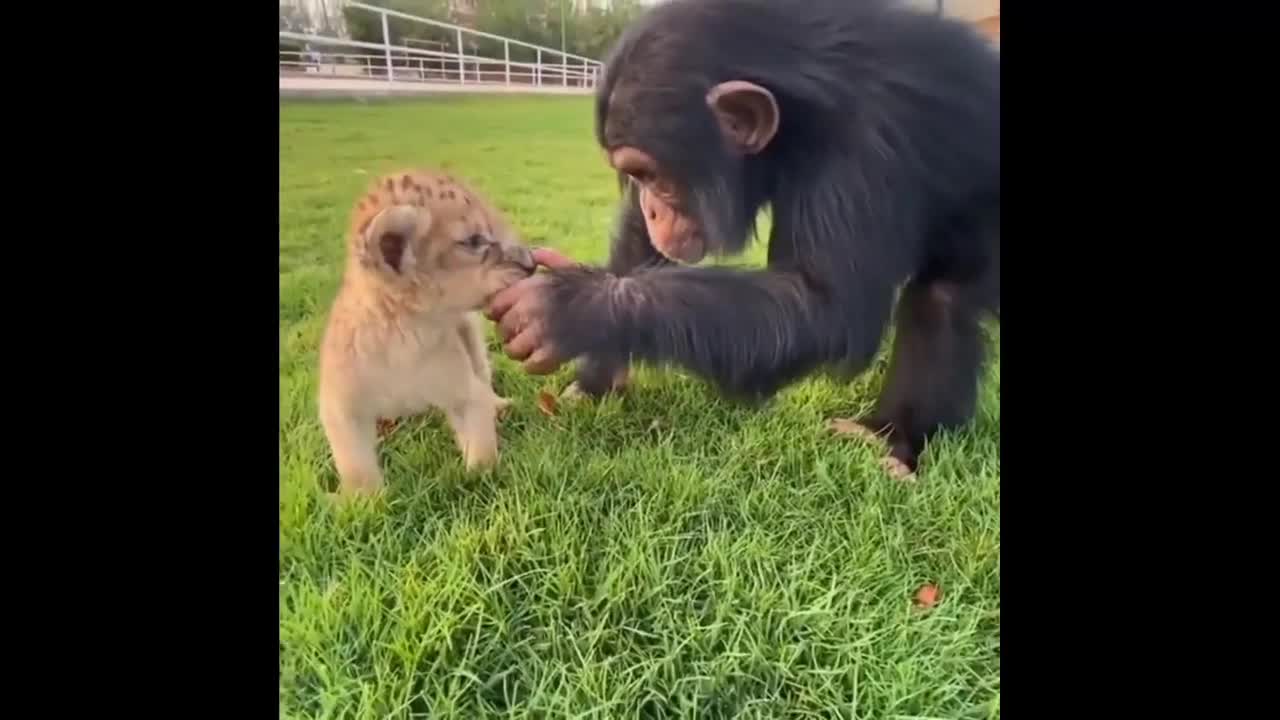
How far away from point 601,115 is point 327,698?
0.69m

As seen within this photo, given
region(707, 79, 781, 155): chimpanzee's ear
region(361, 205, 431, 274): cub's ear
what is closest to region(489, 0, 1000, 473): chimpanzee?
region(707, 79, 781, 155): chimpanzee's ear

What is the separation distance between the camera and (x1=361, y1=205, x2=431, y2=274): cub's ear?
1.11 m

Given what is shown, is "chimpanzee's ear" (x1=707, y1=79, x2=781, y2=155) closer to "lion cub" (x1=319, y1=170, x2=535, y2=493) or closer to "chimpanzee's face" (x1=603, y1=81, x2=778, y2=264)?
"chimpanzee's face" (x1=603, y1=81, x2=778, y2=264)

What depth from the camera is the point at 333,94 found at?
1.14m

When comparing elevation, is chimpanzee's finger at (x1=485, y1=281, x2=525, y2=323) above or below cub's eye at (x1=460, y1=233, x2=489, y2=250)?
below

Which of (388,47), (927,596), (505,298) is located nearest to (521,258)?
(505,298)

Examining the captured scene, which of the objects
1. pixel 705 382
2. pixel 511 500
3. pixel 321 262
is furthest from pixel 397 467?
pixel 705 382

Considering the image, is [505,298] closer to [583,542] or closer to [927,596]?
[583,542]

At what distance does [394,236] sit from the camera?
1.11 m

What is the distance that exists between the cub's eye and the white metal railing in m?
0.19

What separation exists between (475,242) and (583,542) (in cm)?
35

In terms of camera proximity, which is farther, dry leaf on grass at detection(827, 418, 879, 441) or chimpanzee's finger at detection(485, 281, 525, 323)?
dry leaf on grass at detection(827, 418, 879, 441)

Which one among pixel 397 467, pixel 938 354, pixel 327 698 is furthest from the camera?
pixel 938 354
